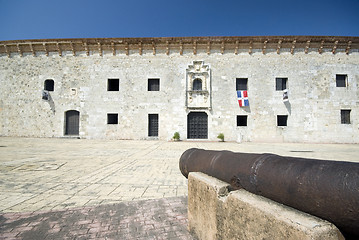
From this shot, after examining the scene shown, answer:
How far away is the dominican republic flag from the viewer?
510 inches

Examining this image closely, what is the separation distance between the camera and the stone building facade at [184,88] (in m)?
13.0

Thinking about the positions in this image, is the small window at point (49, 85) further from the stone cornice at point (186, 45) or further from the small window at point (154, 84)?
the small window at point (154, 84)

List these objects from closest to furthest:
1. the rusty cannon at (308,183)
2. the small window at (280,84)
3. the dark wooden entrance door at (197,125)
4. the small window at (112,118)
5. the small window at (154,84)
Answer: the rusty cannon at (308,183)
the small window at (280,84)
the dark wooden entrance door at (197,125)
the small window at (112,118)
the small window at (154,84)

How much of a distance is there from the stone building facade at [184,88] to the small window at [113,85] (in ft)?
0.42

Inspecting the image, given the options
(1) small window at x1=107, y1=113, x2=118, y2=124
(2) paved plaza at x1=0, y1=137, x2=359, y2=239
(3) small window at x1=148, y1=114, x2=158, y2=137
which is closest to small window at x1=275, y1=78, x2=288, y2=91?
(3) small window at x1=148, y1=114, x2=158, y2=137

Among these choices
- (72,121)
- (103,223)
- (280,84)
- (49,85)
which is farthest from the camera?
(49,85)

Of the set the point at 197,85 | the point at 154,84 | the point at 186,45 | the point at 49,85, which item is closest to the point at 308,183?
the point at 197,85

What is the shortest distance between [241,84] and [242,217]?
1373 centimetres

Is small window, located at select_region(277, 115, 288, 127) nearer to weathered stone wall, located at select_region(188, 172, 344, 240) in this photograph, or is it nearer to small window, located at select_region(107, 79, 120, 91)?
small window, located at select_region(107, 79, 120, 91)

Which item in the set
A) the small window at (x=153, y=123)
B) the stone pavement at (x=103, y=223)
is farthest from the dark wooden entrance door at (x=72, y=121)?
the stone pavement at (x=103, y=223)

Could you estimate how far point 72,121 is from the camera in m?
13.9

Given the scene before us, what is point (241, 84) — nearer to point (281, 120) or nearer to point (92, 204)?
point (281, 120)

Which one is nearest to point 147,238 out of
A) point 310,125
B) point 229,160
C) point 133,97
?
point 229,160

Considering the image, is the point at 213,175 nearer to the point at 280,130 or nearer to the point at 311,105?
the point at 280,130
